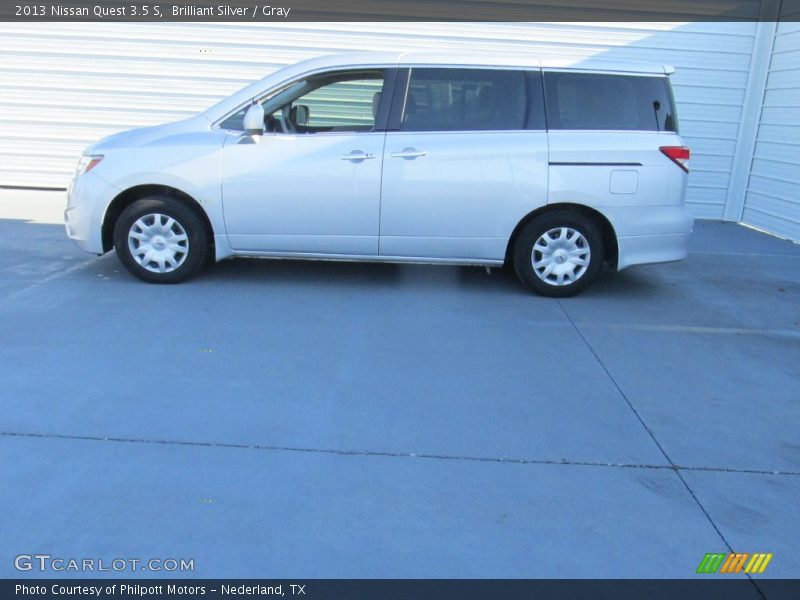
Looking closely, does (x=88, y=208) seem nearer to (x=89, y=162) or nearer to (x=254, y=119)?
(x=89, y=162)

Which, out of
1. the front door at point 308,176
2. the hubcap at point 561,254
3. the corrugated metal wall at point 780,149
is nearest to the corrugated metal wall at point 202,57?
the corrugated metal wall at point 780,149

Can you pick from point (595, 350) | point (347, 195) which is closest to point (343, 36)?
point (347, 195)

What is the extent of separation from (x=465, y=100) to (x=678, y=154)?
5.72 ft

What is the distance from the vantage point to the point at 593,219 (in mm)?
6180

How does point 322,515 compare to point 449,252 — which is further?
point 449,252

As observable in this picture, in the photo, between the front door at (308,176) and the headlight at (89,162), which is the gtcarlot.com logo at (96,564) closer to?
the front door at (308,176)

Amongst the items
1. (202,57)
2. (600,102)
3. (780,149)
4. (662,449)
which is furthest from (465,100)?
(780,149)

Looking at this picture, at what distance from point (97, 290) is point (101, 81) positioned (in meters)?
5.34

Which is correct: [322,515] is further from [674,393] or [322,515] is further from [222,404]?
[674,393]

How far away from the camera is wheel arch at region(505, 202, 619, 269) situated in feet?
20.0

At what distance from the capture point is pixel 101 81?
1013 centimetres

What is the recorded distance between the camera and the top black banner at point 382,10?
9930mm

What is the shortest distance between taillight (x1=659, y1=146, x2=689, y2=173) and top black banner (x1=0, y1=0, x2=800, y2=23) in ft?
15.5
